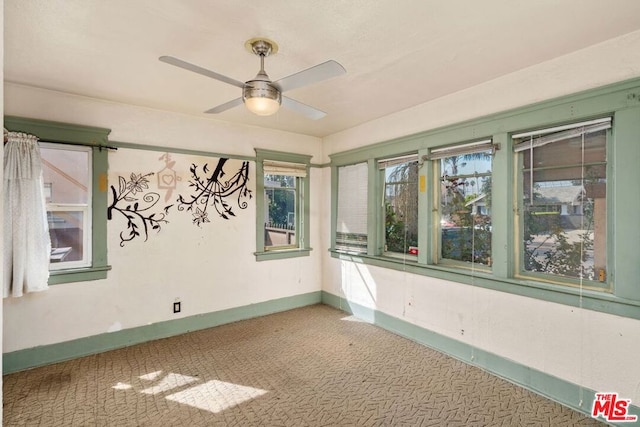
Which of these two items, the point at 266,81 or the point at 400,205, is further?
the point at 400,205

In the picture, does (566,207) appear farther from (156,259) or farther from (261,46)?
(156,259)

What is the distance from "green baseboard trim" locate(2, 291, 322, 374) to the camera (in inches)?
119

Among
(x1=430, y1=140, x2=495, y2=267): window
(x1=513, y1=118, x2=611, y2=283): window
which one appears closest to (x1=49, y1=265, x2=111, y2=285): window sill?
(x1=430, y1=140, x2=495, y2=267): window

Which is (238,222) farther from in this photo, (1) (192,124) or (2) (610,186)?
(2) (610,186)

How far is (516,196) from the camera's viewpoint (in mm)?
2939

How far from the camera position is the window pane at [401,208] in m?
3.84

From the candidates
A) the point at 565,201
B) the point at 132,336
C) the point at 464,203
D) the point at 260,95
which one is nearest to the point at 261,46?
the point at 260,95

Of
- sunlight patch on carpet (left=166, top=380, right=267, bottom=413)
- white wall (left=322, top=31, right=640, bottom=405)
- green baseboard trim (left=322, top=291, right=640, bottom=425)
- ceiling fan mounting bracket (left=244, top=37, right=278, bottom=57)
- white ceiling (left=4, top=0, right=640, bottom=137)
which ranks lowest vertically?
sunlight patch on carpet (left=166, top=380, right=267, bottom=413)

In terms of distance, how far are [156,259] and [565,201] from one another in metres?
3.93

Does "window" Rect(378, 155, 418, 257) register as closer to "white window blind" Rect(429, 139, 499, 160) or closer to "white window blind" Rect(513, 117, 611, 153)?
"white window blind" Rect(429, 139, 499, 160)

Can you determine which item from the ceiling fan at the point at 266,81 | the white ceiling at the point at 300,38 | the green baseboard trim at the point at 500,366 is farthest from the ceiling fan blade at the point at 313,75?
the green baseboard trim at the point at 500,366

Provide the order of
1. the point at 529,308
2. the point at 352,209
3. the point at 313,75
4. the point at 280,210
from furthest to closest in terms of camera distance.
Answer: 1. the point at 280,210
2. the point at 352,209
3. the point at 529,308
4. the point at 313,75

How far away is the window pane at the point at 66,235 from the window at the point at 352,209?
302 centimetres

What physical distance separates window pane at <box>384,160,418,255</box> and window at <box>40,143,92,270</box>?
3265 mm
